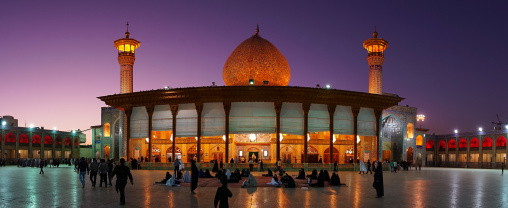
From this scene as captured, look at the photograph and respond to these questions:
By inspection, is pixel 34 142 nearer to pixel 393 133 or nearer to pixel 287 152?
pixel 287 152

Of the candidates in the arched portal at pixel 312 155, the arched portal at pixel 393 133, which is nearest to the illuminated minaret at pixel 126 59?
the arched portal at pixel 312 155

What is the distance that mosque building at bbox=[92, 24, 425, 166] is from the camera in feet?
125

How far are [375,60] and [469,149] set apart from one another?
34.6m

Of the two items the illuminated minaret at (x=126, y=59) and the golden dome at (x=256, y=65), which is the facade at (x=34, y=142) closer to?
the illuminated minaret at (x=126, y=59)

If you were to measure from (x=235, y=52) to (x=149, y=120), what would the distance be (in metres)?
10.1

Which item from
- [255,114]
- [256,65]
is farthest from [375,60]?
[255,114]

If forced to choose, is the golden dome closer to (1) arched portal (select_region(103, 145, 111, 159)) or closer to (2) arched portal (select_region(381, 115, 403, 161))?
(2) arched portal (select_region(381, 115, 403, 161))

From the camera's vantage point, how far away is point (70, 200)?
15117 millimetres

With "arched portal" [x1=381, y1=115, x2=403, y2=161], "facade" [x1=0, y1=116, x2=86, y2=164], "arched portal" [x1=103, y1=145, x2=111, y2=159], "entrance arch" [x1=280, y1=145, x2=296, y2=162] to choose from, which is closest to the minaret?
"arched portal" [x1=381, y1=115, x2=403, y2=161]

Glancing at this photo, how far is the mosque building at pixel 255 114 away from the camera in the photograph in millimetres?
38250

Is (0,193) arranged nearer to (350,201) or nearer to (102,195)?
(102,195)

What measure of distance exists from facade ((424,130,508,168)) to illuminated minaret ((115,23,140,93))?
44.8 meters

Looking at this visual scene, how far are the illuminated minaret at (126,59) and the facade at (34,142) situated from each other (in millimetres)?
32896

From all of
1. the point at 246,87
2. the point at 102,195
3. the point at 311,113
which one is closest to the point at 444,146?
the point at 311,113
